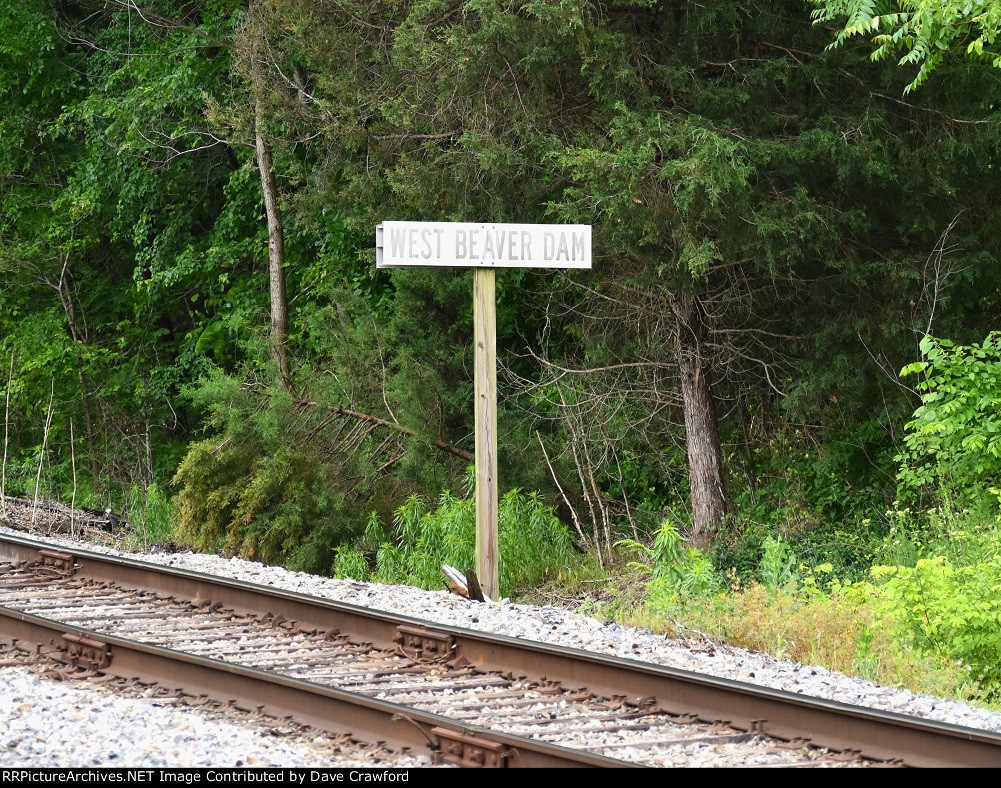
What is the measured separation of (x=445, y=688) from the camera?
6605 mm

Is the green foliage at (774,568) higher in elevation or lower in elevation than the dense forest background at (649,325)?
lower

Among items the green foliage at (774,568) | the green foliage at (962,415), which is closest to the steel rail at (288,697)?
the green foliage at (774,568)

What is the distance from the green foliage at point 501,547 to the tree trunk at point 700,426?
1.56 metres

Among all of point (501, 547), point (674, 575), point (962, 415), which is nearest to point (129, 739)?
point (674, 575)

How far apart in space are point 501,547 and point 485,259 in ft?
13.0

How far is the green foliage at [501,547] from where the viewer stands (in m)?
12.5

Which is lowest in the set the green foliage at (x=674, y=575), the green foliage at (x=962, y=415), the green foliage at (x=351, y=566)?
the green foliage at (x=351, y=566)

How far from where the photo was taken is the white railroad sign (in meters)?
9.55

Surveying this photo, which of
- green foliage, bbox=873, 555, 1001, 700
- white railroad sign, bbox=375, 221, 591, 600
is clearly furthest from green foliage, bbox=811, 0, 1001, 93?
green foliage, bbox=873, 555, 1001, 700

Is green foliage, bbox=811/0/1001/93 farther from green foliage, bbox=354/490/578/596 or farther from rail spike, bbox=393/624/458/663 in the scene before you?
green foliage, bbox=354/490/578/596

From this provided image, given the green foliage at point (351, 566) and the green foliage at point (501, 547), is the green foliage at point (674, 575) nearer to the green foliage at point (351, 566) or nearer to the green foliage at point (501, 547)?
the green foliage at point (501, 547)

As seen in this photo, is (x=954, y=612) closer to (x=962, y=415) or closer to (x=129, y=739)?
(x=962, y=415)

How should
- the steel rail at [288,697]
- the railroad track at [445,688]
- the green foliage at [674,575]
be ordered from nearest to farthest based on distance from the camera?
the steel rail at [288,697], the railroad track at [445,688], the green foliage at [674,575]
